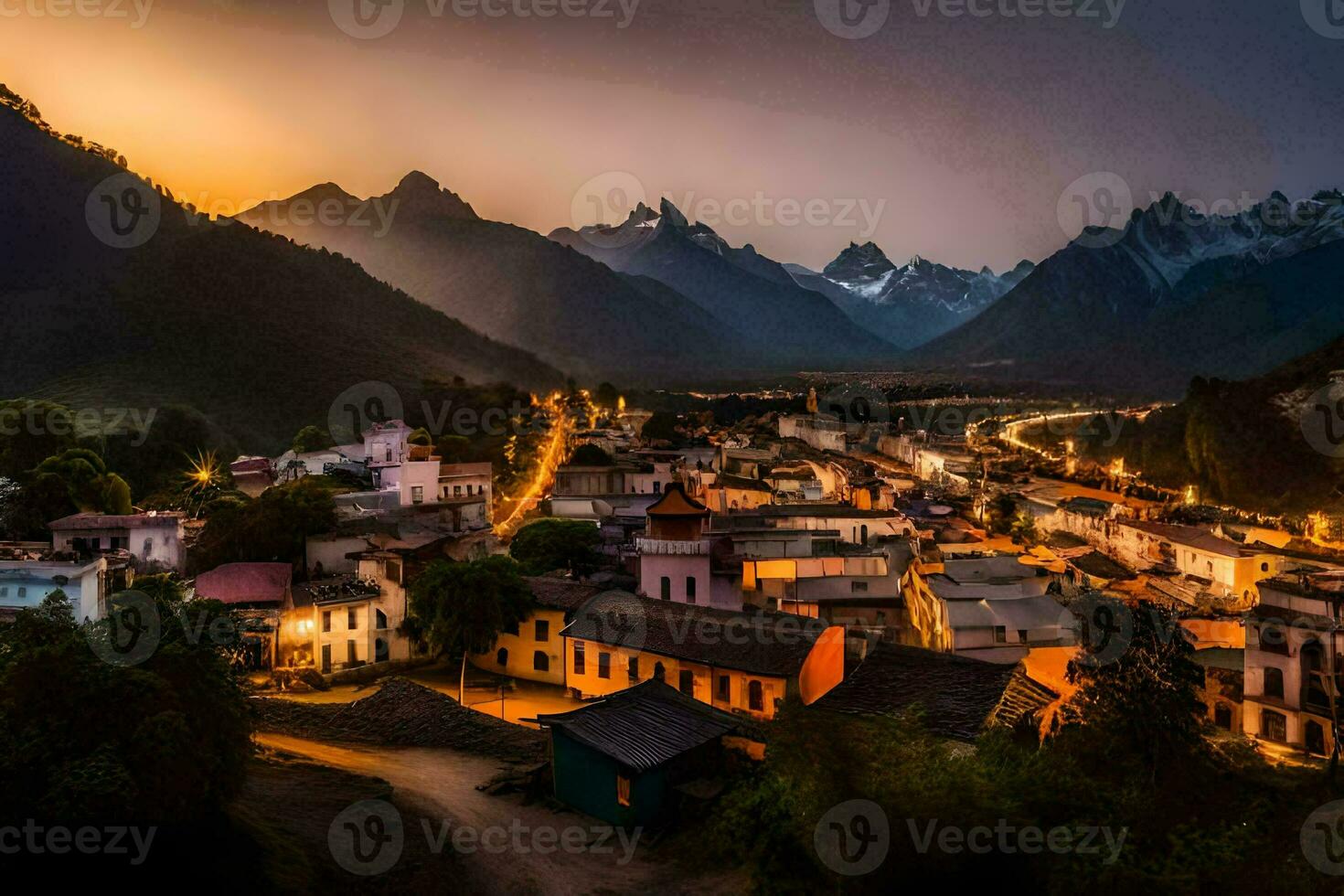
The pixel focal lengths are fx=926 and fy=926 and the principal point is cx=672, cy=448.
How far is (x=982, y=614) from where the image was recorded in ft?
84.8

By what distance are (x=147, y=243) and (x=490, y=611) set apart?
70.1 metres

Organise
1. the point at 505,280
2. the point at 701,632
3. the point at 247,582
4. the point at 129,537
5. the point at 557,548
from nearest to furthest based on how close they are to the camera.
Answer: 1. the point at 701,632
2. the point at 247,582
3. the point at 129,537
4. the point at 557,548
5. the point at 505,280

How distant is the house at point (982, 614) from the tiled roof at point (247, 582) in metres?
19.0

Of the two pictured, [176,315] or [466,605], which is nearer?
[466,605]

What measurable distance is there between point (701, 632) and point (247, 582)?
49.5 ft

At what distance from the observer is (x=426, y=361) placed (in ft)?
283

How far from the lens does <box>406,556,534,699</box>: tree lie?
24312 mm

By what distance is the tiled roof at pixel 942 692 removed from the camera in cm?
1670

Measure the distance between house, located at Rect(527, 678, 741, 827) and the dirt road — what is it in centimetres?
44

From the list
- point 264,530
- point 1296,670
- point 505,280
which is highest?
point 505,280

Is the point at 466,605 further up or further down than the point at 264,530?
further down

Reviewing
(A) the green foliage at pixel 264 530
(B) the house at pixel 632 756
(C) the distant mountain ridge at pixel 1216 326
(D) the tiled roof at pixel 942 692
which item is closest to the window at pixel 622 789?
(B) the house at pixel 632 756

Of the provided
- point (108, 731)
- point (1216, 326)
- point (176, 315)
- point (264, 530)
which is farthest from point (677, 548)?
point (1216, 326)

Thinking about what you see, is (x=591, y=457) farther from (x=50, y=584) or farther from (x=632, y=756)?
(x=632, y=756)
